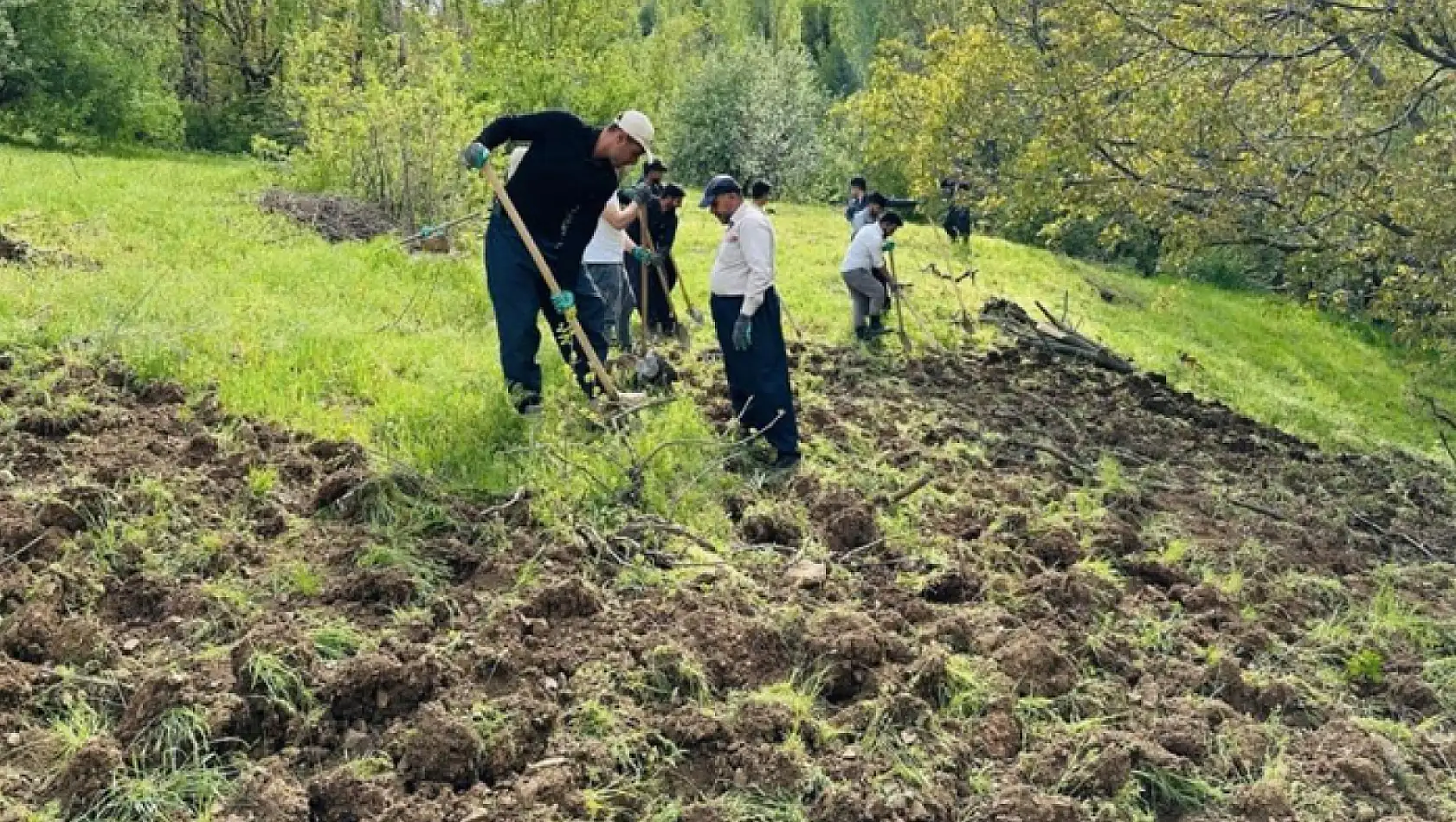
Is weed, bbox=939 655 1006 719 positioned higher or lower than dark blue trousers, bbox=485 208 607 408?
lower

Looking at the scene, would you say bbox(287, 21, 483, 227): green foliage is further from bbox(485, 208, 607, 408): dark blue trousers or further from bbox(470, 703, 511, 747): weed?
bbox(470, 703, 511, 747): weed

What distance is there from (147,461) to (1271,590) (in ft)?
15.9

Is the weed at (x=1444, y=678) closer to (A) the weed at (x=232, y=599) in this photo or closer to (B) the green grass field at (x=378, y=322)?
(B) the green grass field at (x=378, y=322)

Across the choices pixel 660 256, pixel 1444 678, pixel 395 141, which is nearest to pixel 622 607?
pixel 1444 678

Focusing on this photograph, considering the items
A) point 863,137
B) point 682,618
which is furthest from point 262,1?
point 682,618

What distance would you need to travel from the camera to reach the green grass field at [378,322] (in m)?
5.68

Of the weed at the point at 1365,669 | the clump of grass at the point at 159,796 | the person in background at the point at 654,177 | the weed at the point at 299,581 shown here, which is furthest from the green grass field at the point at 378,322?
the weed at the point at 1365,669

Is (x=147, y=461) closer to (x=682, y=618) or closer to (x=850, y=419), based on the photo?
(x=682, y=618)

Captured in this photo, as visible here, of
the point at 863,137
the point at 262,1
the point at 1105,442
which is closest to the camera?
the point at 1105,442

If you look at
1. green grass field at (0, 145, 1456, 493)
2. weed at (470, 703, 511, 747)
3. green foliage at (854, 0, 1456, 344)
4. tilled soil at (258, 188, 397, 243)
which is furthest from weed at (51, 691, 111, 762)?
tilled soil at (258, 188, 397, 243)

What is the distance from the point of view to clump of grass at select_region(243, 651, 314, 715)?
3240 millimetres

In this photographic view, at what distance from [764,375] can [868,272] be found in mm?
5052

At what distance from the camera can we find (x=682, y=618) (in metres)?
4.01

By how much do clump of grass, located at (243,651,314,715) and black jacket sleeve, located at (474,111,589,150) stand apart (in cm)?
325
